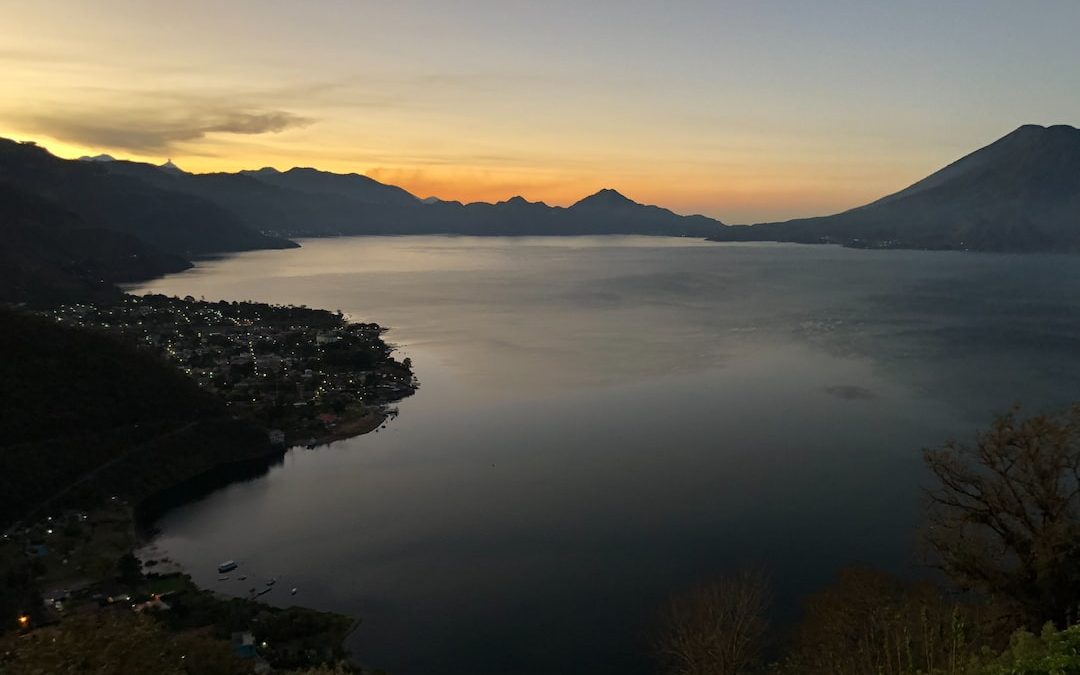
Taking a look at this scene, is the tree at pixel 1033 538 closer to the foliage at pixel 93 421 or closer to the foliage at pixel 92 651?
the foliage at pixel 92 651

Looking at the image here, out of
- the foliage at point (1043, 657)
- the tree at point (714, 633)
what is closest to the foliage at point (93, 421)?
the tree at point (714, 633)

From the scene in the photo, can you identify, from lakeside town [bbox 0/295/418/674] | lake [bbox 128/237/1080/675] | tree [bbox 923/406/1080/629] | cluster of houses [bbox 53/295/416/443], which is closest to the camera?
tree [bbox 923/406/1080/629]

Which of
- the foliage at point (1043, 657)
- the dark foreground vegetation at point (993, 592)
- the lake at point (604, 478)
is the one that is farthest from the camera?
the lake at point (604, 478)

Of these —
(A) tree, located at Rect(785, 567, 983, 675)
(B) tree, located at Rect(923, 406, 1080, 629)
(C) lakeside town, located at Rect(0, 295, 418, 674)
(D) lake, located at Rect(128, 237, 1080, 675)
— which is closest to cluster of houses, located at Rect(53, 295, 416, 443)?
(C) lakeside town, located at Rect(0, 295, 418, 674)

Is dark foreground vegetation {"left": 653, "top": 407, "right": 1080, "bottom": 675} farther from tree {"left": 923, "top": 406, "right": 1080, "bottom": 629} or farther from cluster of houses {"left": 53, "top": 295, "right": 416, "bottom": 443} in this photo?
cluster of houses {"left": 53, "top": 295, "right": 416, "bottom": 443}

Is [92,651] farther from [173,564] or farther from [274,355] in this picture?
[274,355]

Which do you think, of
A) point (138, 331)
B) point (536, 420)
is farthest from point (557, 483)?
point (138, 331)

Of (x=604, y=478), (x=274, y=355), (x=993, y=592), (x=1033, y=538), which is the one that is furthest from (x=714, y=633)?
(x=274, y=355)
